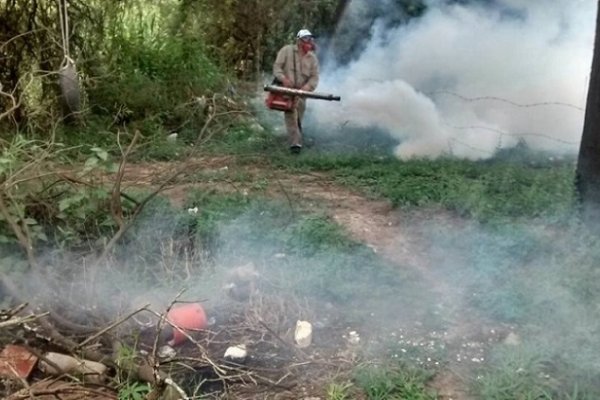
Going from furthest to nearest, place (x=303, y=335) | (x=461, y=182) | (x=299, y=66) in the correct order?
(x=299, y=66)
(x=461, y=182)
(x=303, y=335)

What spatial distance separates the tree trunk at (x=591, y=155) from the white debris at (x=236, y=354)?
2.77 meters

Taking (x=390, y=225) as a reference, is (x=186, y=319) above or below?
below

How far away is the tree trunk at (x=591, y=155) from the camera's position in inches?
223

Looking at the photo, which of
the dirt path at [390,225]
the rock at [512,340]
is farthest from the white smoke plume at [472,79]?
the rock at [512,340]

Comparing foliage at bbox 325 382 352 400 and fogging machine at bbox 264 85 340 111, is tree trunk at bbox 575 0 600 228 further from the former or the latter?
fogging machine at bbox 264 85 340 111

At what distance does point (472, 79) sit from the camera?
1032cm

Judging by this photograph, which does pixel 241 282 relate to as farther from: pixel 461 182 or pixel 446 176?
pixel 446 176

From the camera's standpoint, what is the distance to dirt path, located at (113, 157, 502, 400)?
4.47 metres

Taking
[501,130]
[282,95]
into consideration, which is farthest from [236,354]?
[501,130]

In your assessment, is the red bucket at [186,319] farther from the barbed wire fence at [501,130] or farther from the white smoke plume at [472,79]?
the barbed wire fence at [501,130]

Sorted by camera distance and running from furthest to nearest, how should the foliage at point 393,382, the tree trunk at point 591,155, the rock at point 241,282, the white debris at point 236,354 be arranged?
1. the tree trunk at point 591,155
2. the rock at point 241,282
3. the white debris at point 236,354
4. the foliage at point 393,382

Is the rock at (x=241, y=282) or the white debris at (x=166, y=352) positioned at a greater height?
the rock at (x=241, y=282)

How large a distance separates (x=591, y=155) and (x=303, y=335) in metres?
2.75

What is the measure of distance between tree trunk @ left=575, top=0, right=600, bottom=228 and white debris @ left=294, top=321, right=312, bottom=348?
2.35 metres
